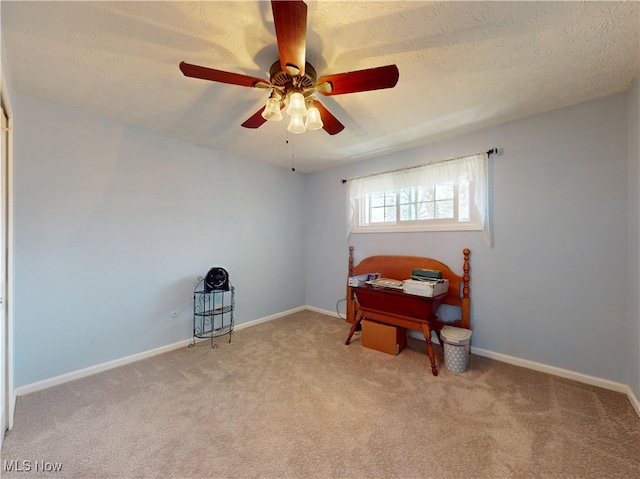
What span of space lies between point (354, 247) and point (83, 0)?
124 inches

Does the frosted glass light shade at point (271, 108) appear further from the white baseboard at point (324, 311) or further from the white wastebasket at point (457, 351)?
the white baseboard at point (324, 311)

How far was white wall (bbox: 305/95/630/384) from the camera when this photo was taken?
200 cm

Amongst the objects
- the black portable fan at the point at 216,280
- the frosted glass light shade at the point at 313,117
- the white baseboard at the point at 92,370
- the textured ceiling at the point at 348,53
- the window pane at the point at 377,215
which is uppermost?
the textured ceiling at the point at 348,53

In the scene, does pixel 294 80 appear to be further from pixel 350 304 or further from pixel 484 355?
pixel 484 355

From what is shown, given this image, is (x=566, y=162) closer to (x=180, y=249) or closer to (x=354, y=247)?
(x=354, y=247)

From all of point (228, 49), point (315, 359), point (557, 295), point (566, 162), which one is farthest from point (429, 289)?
point (228, 49)

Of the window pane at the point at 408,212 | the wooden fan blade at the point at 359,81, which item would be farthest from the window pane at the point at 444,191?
the wooden fan blade at the point at 359,81

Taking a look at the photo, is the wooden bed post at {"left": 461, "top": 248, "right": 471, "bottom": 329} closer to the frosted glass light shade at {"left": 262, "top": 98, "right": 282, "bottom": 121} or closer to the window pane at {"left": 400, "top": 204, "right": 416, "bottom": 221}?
the window pane at {"left": 400, "top": 204, "right": 416, "bottom": 221}

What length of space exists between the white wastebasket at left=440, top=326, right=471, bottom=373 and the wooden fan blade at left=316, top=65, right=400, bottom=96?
6.78ft

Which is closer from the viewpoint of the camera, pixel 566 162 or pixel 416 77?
pixel 416 77

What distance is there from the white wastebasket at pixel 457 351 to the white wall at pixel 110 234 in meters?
2.41

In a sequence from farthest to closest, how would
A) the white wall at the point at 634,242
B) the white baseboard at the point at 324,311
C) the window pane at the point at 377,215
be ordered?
1. the white baseboard at the point at 324,311
2. the window pane at the point at 377,215
3. the white wall at the point at 634,242

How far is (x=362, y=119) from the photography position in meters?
2.34

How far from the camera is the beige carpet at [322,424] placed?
1.34 metres
